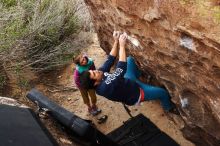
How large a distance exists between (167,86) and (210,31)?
1.43m

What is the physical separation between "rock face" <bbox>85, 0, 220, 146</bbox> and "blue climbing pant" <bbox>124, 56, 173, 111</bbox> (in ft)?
0.42

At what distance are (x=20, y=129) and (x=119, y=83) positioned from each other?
1502mm

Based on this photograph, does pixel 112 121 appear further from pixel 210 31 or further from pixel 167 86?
pixel 210 31

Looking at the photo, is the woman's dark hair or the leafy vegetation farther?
the leafy vegetation

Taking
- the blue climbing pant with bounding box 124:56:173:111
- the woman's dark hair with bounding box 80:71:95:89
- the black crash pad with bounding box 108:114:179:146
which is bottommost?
the black crash pad with bounding box 108:114:179:146

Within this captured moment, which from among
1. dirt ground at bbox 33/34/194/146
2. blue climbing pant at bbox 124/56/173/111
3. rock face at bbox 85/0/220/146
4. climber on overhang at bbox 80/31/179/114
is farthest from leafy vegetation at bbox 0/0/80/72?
climber on overhang at bbox 80/31/179/114

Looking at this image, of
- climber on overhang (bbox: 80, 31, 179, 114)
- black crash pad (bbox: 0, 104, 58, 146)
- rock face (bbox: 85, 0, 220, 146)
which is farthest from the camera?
climber on overhang (bbox: 80, 31, 179, 114)

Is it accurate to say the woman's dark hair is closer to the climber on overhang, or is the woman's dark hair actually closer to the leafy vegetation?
the climber on overhang

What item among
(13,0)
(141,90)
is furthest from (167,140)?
(13,0)

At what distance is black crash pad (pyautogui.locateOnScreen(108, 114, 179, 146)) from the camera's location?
541 centimetres

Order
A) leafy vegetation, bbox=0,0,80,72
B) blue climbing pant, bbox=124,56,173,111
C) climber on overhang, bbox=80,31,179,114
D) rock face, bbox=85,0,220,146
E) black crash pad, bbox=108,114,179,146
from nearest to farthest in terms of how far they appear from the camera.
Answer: rock face, bbox=85,0,220,146 < climber on overhang, bbox=80,31,179,114 < blue climbing pant, bbox=124,56,173,111 < black crash pad, bbox=108,114,179,146 < leafy vegetation, bbox=0,0,80,72

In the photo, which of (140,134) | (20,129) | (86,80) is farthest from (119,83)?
(20,129)

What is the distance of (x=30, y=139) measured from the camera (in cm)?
341

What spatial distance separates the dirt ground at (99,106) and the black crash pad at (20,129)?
2.85 feet
